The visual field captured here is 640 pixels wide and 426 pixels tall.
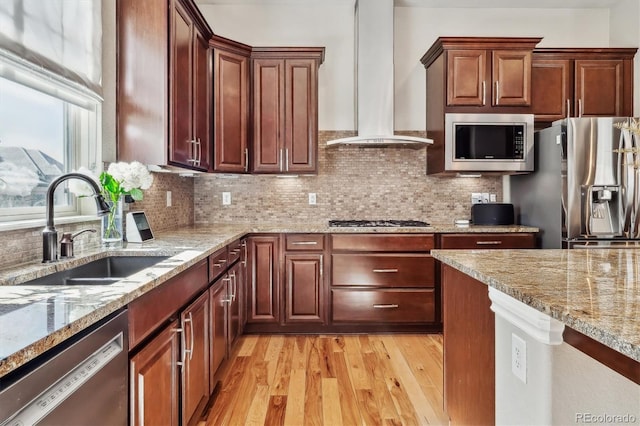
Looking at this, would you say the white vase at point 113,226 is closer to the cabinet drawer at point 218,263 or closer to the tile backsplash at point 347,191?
the cabinet drawer at point 218,263

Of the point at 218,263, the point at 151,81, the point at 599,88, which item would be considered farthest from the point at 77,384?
the point at 599,88

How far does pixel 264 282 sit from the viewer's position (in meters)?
3.28

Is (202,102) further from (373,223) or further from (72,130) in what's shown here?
(373,223)

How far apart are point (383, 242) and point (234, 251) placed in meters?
1.21

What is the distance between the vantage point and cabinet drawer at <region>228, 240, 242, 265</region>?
267cm

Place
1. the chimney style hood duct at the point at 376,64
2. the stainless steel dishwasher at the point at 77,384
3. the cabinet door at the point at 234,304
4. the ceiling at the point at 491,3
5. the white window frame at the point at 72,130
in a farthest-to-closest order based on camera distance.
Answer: the ceiling at the point at 491,3, the chimney style hood duct at the point at 376,64, the cabinet door at the point at 234,304, the white window frame at the point at 72,130, the stainless steel dishwasher at the point at 77,384

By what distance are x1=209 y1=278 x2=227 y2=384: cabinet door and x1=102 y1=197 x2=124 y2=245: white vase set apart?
59 centimetres

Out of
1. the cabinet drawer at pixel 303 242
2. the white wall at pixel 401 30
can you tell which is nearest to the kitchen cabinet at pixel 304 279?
the cabinet drawer at pixel 303 242

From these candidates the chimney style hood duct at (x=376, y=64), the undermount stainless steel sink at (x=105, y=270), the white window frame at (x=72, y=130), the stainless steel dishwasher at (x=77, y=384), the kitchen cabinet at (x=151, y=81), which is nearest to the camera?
the stainless steel dishwasher at (x=77, y=384)

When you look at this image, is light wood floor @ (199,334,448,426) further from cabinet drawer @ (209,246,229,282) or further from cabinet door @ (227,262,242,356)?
cabinet drawer @ (209,246,229,282)

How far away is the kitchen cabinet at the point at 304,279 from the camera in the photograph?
129 inches

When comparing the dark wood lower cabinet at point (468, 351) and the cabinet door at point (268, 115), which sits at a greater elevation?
the cabinet door at point (268, 115)

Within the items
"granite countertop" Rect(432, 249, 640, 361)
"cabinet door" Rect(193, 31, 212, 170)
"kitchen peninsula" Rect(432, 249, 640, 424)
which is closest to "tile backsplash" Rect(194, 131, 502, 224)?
"cabinet door" Rect(193, 31, 212, 170)

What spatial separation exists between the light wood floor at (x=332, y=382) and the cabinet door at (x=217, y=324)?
20 centimetres
